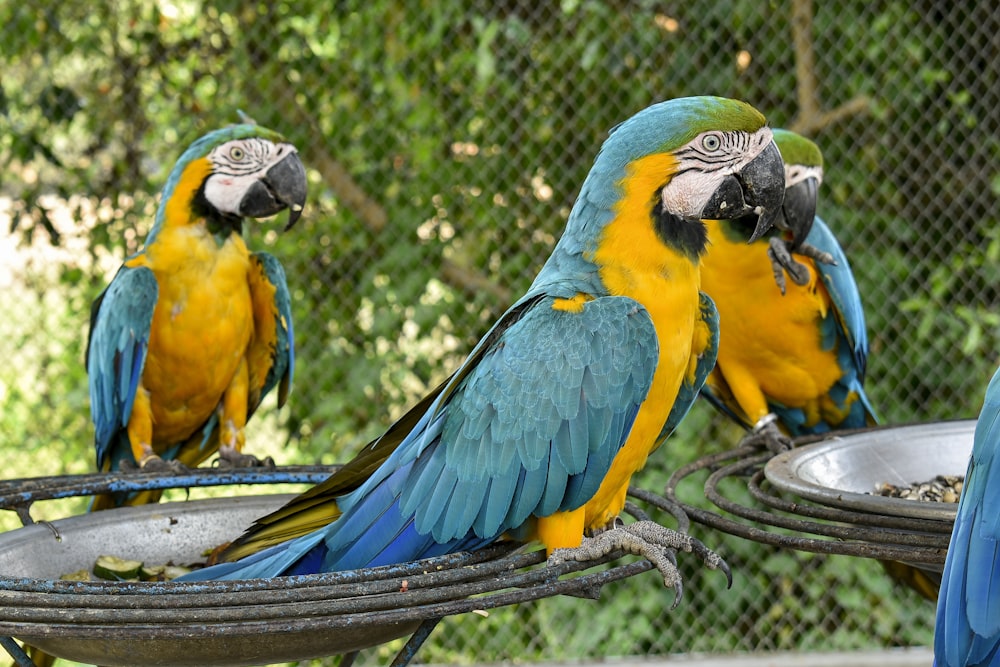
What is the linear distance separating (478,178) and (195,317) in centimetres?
136

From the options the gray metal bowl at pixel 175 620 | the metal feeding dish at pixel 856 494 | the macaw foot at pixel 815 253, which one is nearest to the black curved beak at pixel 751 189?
the metal feeding dish at pixel 856 494

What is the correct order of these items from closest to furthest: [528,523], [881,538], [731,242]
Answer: [881,538] → [528,523] → [731,242]

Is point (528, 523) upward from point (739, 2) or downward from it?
downward

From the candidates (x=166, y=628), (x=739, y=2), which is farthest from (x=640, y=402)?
(x=739, y=2)

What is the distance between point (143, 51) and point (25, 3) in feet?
1.16

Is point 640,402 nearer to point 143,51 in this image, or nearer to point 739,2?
point 739,2

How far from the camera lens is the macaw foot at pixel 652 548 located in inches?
39.5

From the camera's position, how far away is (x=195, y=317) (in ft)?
6.13

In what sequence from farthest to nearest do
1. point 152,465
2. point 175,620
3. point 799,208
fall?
point 799,208 → point 152,465 → point 175,620

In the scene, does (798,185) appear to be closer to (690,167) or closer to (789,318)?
(789,318)

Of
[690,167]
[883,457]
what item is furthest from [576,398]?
[883,457]

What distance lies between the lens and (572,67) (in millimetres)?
3049

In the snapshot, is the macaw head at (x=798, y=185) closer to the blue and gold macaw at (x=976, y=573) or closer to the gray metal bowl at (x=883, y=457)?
the gray metal bowl at (x=883, y=457)

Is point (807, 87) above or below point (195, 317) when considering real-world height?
above
